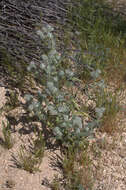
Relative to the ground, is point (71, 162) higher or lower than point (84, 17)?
lower

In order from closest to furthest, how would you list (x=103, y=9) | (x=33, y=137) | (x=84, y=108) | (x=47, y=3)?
(x=33, y=137) → (x=84, y=108) → (x=47, y=3) → (x=103, y=9)

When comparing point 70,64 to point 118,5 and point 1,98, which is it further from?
point 118,5

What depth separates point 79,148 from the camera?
255cm

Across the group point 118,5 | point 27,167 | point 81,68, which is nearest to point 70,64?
point 81,68

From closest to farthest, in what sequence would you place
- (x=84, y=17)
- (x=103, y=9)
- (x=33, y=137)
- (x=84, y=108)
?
(x=33, y=137) < (x=84, y=108) < (x=84, y=17) < (x=103, y=9)

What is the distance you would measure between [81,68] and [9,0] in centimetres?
99

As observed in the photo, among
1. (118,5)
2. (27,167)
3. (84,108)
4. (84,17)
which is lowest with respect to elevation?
(27,167)

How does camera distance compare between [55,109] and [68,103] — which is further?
[68,103]

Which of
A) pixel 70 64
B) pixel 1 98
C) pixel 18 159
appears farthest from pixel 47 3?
pixel 18 159

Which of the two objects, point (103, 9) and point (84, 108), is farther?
point (103, 9)

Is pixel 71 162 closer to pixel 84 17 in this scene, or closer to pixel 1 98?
pixel 1 98

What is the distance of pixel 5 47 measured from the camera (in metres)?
3.13

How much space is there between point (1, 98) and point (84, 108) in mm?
791

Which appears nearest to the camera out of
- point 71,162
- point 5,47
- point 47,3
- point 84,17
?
point 71,162
